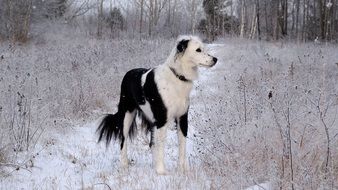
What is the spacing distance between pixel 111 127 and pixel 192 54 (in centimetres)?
149

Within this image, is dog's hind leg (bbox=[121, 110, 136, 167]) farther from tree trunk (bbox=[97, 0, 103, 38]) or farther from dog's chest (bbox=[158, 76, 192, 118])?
tree trunk (bbox=[97, 0, 103, 38])

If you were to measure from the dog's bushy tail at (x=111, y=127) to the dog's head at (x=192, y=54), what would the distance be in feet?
4.01

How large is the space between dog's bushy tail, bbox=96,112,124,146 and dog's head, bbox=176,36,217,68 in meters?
1.22

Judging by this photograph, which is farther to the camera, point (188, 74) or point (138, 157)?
point (138, 157)

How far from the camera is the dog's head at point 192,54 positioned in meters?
4.37

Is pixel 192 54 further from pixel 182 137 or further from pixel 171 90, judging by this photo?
pixel 182 137

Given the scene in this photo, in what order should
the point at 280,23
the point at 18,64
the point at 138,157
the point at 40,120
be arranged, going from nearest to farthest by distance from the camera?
the point at 138,157
the point at 40,120
the point at 18,64
the point at 280,23

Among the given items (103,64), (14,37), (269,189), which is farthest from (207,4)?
(269,189)

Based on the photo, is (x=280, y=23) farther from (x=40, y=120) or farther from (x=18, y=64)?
(x=40, y=120)

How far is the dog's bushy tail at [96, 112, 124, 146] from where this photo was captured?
16.6 feet

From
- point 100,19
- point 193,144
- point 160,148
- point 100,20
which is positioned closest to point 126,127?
point 160,148

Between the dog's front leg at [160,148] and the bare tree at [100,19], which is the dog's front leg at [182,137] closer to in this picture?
the dog's front leg at [160,148]

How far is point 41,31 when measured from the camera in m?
23.1

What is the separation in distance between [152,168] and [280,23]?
93.6ft
